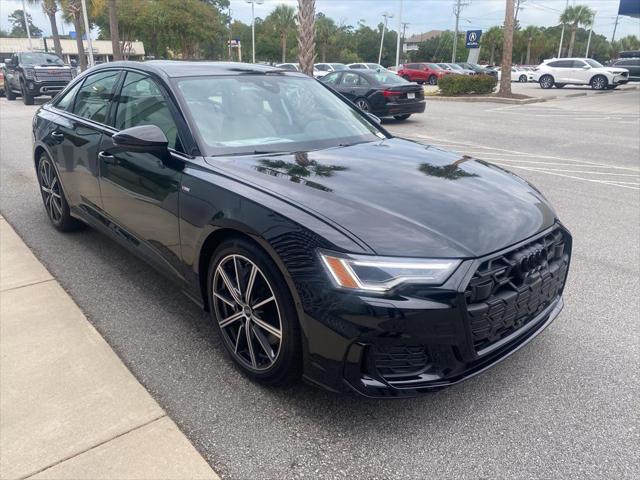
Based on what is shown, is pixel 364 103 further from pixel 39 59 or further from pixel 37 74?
pixel 39 59

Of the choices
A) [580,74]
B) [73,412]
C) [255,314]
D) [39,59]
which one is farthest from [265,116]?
[580,74]

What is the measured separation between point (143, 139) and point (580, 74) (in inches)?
1301

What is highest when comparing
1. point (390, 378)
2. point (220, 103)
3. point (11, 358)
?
point (220, 103)

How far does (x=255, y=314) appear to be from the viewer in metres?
2.61

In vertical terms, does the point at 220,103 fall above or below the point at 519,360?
above

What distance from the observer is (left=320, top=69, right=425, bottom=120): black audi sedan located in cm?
1423

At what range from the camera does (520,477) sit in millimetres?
2137

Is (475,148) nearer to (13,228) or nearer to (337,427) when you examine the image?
(13,228)

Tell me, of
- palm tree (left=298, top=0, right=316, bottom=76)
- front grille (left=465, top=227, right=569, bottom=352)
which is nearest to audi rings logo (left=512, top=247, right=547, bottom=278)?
front grille (left=465, top=227, right=569, bottom=352)

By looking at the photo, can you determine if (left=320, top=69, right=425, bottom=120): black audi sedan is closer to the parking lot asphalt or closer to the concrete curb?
the concrete curb

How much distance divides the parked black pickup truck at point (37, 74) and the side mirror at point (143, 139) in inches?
790

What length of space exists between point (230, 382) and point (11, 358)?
53.4 inches

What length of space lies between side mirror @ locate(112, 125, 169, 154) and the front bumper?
1491 millimetres

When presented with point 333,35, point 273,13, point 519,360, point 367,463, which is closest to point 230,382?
point 367,463
